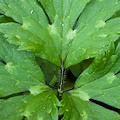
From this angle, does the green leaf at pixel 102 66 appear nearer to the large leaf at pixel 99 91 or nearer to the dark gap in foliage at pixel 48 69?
the large leaf at pixel 99 91

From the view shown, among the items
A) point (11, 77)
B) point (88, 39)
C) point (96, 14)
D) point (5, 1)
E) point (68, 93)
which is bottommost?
point (68, 93)

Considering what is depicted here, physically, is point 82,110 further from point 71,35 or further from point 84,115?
point 71,35

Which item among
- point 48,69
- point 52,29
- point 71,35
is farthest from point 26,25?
point 48,69

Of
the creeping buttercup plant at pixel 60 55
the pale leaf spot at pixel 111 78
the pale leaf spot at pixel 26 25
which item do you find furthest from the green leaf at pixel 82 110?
the pale leaf spot at pixel 26 25

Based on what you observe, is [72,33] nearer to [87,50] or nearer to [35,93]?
[87,50]

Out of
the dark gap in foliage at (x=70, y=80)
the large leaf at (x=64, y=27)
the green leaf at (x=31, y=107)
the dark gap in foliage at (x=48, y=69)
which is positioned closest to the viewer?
the green leaf at (x=31, y=107)

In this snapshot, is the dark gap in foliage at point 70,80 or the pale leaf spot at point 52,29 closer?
the pale leaf spot at point 52,29

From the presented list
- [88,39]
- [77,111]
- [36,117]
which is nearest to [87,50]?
[88,39]
